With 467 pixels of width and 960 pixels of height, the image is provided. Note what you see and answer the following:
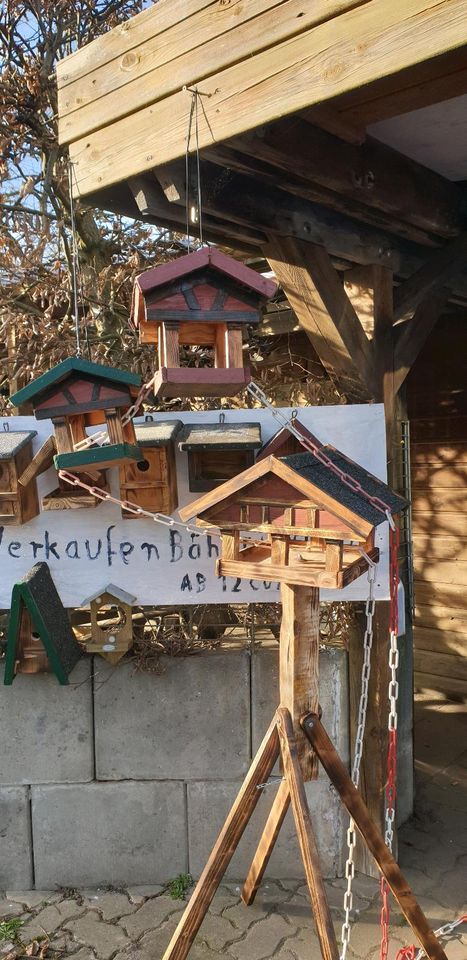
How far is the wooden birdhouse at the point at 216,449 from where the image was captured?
264 centimetres

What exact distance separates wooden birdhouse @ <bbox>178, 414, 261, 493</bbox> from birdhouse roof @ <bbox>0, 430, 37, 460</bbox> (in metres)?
0.66

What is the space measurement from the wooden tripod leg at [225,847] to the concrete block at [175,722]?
2.82ft

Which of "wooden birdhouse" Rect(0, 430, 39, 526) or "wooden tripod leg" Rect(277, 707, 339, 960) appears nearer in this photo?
"wooden tripod leg" Rect(277, 707, 339, 960)

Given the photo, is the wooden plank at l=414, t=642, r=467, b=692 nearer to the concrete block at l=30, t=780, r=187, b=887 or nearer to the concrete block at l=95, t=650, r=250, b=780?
the concrete block at l=95, t=650, r=250, b=780

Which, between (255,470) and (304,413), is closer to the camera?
(255,470)

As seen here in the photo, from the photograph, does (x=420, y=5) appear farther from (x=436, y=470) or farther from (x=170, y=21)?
(x=436, y=470)

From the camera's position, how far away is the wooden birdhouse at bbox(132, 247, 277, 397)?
2.01 metres

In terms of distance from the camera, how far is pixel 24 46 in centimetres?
405

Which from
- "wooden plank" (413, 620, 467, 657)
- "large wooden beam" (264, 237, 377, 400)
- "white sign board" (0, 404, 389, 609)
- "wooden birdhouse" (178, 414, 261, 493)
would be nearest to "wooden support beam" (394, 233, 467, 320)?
"large wooden beam" (264, 237, 377, 400)

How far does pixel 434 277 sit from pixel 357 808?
249cm

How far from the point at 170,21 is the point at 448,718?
4.67 meters

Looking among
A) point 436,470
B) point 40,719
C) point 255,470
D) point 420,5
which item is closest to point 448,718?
point 436,470

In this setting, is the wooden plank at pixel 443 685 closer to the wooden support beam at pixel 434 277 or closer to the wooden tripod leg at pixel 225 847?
the wooden support beam at pixel 434 277

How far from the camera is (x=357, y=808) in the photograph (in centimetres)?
230
